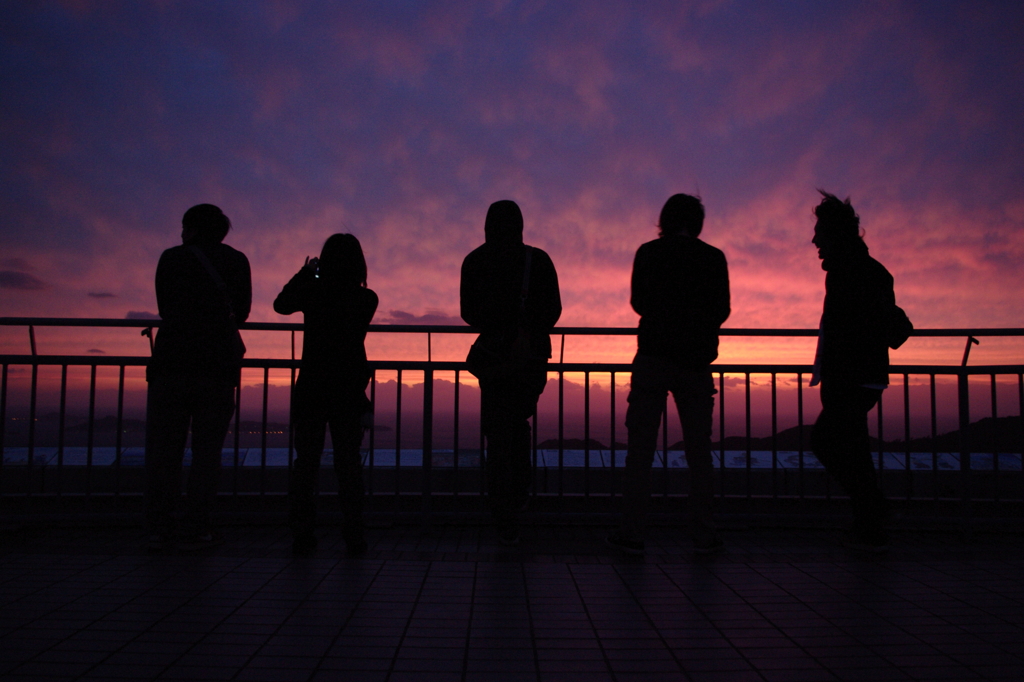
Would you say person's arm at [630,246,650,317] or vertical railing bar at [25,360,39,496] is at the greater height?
person's arm at [630,246,650,317]

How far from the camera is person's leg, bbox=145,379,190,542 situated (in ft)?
13.3

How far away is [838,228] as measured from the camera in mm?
4293

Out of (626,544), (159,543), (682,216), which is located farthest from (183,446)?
(682,216)

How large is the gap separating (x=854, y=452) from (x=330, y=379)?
3295 millimetres

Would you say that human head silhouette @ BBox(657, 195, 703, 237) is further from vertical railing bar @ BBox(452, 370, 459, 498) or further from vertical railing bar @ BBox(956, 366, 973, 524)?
vertical railing bar @ BBox(956, 366, 973, 524)

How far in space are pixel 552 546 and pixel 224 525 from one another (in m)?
2.45

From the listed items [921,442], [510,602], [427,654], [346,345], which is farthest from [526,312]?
[921,442]

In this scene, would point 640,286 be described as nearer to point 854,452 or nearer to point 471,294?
point 471,294

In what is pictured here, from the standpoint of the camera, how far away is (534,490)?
4871 millimetres

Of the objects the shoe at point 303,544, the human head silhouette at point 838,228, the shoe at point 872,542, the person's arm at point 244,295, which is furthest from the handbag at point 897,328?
the person's arm at point 244,295

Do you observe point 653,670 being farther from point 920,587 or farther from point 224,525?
point 224,525

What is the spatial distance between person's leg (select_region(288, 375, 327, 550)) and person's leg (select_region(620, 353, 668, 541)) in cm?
191

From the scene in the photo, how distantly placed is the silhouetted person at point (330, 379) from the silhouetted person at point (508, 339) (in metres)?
0.74

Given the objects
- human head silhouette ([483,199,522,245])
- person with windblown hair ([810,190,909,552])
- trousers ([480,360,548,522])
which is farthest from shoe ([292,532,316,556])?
person with windblown hair ([810,190,909,552])
